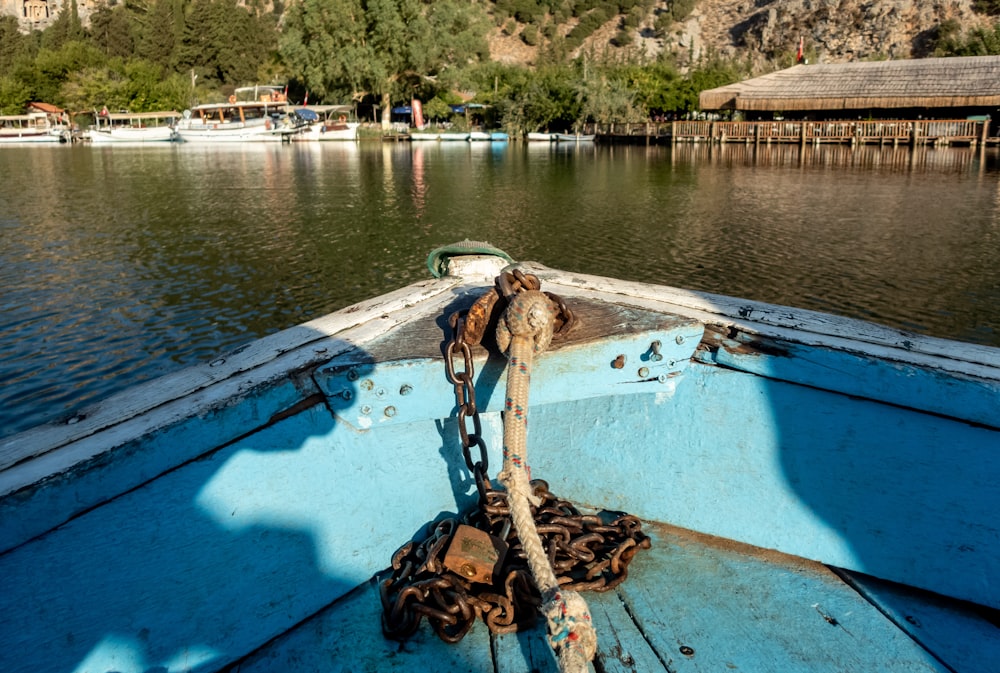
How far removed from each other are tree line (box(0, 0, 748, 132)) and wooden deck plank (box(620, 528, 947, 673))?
50.1 metres

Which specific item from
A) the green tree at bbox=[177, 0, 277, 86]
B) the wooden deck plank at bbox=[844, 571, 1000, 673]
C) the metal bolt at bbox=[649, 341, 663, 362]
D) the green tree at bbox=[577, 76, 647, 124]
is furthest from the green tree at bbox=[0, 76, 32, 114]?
the wooden deck plank at bbox=[844, 571, 1000, 673]

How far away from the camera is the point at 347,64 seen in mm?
49594

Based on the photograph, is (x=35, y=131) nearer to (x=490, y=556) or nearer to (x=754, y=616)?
(x=490, y=556)

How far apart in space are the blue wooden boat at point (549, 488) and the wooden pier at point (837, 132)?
130ft

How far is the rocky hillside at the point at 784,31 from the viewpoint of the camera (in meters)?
62.4

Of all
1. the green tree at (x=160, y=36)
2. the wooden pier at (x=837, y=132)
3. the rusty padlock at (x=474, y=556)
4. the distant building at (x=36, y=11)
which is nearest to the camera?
the rusty padlock at (x=474, y=556)

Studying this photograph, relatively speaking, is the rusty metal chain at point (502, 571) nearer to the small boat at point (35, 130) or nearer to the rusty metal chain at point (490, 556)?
the rusty metal chain at point (490, 556)

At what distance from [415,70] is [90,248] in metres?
43.7

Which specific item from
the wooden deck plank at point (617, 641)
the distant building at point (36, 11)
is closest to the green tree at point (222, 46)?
the distant building at point (36, 11)

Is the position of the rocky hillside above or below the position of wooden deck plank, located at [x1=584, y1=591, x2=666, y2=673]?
above

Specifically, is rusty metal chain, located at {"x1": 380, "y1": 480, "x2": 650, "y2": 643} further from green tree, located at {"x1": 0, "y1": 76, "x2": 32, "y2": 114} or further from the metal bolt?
green tree, located at {"x1": 0, "y1": 76, "x2": 32, "y2": 114}

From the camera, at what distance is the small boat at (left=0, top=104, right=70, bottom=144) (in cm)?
5128

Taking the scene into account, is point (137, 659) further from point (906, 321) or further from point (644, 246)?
point (644, 246)

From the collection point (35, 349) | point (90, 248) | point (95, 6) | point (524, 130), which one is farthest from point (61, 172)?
point (95, 6)
